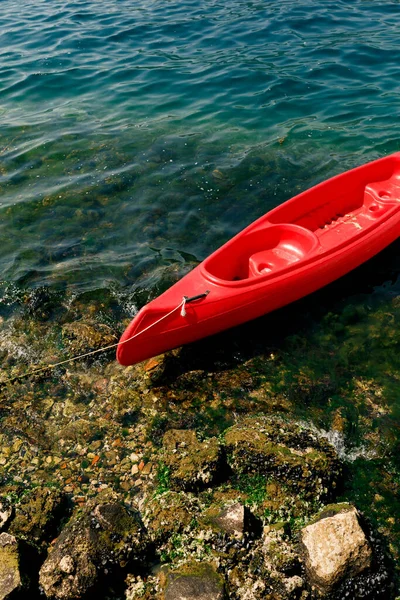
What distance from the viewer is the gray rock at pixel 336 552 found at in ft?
15.3

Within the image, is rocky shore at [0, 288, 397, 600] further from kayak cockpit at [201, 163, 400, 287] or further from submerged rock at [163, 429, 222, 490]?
kayak cockpit at [201, 163, 400, 287]

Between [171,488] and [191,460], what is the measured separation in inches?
15.7

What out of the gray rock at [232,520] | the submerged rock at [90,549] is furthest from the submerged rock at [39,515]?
the gray rock at [232,520]

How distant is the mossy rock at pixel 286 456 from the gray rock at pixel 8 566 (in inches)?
101

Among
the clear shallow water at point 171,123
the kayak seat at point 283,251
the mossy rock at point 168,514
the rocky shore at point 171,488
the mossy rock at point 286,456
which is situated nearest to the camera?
the rocky shore at point 171,488

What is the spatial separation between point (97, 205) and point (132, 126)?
409 centimetres

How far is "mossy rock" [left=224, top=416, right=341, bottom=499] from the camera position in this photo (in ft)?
18.4

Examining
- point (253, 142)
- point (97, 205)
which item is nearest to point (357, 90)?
point (253, 142)

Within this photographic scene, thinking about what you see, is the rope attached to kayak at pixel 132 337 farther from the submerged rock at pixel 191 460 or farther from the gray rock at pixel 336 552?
the gray rock at pixel 336 552

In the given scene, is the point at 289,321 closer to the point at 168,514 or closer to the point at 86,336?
the point at 86,336

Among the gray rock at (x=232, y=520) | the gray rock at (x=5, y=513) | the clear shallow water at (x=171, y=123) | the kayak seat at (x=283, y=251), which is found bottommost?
the gray rock at (x=232, y=520)

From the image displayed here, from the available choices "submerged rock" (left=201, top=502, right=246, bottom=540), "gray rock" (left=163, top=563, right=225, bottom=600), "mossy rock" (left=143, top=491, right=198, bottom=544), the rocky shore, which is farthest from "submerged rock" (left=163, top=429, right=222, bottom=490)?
"gray rock" (left=163, top=563, right=225, bottom=600)

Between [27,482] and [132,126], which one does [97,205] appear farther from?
→ [27,482]

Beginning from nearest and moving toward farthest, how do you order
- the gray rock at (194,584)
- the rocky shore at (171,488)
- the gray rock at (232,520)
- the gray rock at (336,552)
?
the gray rock at (194,584) → the gray rock at (336,552) → the rocky shore at (171,488) → the gray rock at (232,520)
